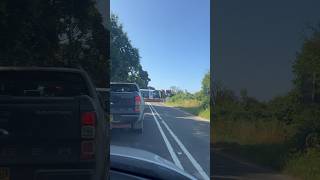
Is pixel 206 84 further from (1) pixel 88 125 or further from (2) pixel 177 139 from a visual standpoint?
(1) pixel 88 125

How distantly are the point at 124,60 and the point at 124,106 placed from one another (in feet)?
0.48

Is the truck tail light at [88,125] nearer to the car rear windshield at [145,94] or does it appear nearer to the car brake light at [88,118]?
the car brake light at [88,118]

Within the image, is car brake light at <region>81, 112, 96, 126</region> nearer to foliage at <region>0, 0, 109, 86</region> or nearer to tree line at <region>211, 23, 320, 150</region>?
foliage at <region>0, 0, 109, 86</region>

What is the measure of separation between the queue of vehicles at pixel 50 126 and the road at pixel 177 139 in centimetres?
12

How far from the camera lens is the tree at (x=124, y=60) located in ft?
4.82

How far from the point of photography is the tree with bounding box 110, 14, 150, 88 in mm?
1469

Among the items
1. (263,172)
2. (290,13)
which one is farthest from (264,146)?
(290,13)

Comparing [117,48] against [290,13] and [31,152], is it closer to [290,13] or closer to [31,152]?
[31,152]

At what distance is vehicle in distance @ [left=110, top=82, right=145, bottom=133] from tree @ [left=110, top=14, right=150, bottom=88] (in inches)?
1.0

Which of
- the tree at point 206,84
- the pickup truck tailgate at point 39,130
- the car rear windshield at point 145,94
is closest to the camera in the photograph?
the pickup truck tailgate at point 39,130

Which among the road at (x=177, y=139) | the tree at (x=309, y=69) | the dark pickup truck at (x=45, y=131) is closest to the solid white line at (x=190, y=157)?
the road at (x=177, y=139)

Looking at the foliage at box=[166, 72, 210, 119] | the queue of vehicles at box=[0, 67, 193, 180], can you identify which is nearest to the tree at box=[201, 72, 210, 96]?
the foliage at box=[166, 72, 210, 119]

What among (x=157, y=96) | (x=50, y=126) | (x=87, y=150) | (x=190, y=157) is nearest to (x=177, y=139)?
(x=190, y=157)

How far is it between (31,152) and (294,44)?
32.4 inches
